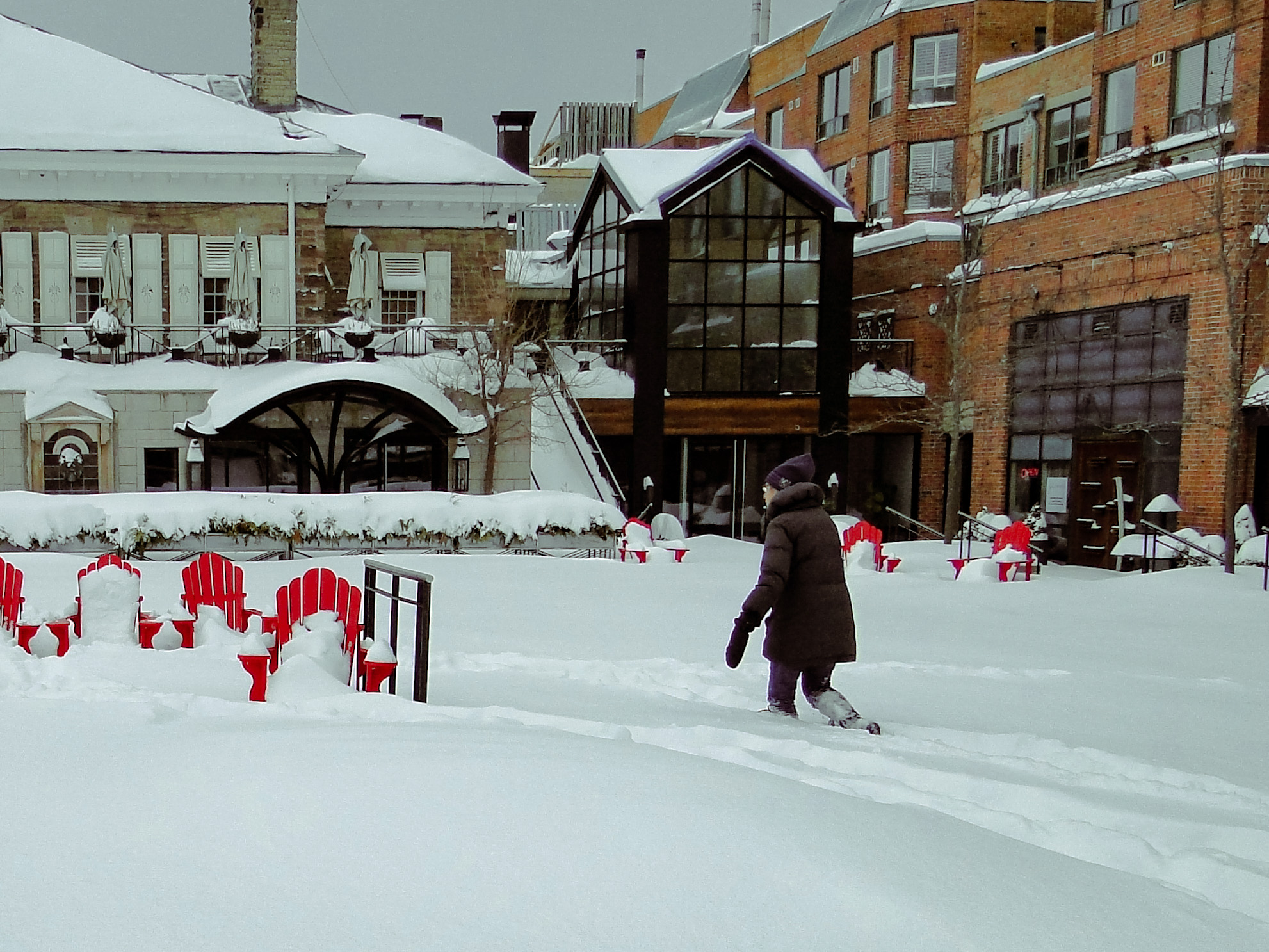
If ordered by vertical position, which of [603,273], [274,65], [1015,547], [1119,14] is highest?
[1119,14]

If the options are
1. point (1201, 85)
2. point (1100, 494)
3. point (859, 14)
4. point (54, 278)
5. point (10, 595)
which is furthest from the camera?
point (859, 14)

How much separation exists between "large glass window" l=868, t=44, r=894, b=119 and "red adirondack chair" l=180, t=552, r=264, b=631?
25.0 m

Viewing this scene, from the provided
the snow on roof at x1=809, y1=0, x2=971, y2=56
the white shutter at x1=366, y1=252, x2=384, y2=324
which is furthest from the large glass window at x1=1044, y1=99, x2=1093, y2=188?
the white shutter at x1=366, y1=252, x2=384, y2=324

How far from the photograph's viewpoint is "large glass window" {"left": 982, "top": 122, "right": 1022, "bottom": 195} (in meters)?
26.8

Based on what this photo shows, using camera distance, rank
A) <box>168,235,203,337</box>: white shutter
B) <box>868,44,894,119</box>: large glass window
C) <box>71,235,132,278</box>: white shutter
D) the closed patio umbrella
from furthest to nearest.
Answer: <box>868,44,894,119</box>: large glass window, <box>168,235,203,337</box>: white shutter, <box>71,235,132,278</box>: white shutter, the closed patio umbrella

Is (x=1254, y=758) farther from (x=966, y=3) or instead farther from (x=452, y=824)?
(x=966, y=3)

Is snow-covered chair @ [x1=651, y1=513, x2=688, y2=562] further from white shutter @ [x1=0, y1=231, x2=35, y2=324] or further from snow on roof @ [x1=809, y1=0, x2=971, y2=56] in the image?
snow on roof @ [x1=809, y1=0, x2=971, y2=56]

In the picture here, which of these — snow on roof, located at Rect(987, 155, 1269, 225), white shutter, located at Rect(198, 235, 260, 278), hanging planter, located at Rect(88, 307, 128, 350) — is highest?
snow on roof, located at Rect(987, 155, 1269, 225)

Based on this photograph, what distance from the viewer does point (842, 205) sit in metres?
23.2

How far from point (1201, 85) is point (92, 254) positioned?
21.7m

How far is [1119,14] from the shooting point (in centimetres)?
2328

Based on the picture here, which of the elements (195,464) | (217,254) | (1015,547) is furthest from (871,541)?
(217,254)

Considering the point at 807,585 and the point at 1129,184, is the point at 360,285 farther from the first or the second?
the point at 807,585

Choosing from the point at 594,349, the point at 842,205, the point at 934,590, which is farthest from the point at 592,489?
the point at 934,590
